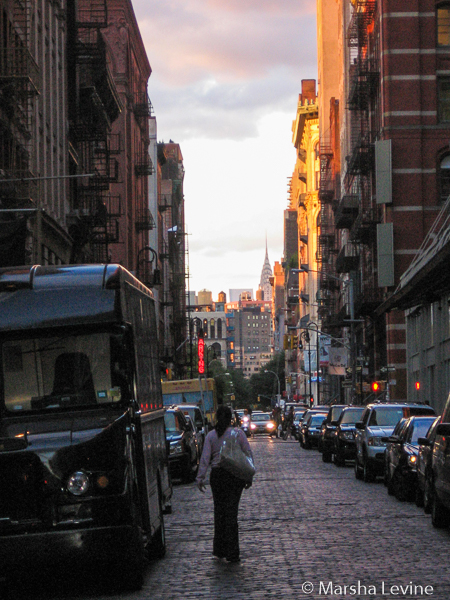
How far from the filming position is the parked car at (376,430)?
25.5 metres

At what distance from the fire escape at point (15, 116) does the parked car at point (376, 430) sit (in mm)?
10938

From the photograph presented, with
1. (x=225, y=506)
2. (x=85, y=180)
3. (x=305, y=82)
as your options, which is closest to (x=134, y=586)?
(x=225, y=506)

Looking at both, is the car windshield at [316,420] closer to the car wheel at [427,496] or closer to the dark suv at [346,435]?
the dark suv at [346,435]

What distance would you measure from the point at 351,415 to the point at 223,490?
21.7 meters

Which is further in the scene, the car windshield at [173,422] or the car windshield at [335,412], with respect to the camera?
the car windshield at [335,412]

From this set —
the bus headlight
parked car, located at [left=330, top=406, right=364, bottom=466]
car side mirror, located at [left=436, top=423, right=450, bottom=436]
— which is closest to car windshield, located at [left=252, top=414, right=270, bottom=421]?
parked car, located at [left=330, top=406, right=364, bottom=466]

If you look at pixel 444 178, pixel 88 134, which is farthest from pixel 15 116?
pixel 444 178

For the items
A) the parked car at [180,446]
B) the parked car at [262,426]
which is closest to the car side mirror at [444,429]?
the parked car at [180,446]

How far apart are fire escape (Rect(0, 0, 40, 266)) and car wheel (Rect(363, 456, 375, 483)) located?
453 inches

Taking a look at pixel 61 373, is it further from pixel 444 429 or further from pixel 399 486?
pixel 399 486

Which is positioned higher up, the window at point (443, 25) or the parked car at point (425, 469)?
the window at point (443, 25)

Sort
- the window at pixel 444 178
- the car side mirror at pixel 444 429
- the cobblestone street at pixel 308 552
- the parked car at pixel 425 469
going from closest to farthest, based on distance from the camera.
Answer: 1. the cobblestone street at pixel 308 552
2. the car side mirror at pixel 444 429
3. the parked car at pixel 425 469
4. the window at pixel 444 178

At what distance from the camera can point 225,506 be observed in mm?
12453

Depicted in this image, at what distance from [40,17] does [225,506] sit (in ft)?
105
